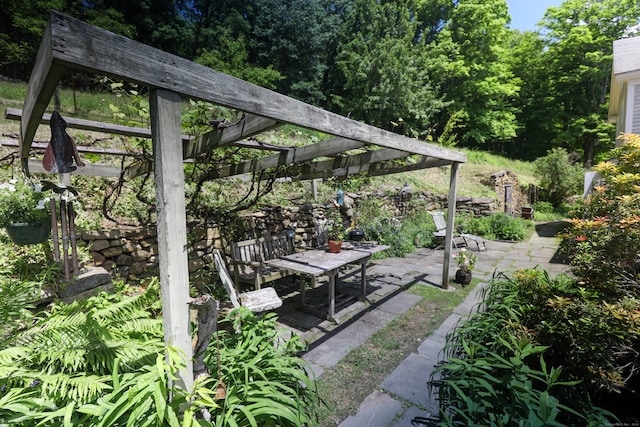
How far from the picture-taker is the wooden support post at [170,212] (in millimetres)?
1229

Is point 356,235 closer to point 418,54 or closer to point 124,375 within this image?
point 124,375

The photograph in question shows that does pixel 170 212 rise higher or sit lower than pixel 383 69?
lower

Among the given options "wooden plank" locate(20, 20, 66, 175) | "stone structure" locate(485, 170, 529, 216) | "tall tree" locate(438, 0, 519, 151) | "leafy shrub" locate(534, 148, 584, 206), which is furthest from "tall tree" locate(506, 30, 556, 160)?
"wooden plank" locate(20, 20, 66, 175)

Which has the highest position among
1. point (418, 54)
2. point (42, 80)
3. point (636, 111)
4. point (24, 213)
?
point (418, 54)

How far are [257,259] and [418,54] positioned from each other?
51.1ft

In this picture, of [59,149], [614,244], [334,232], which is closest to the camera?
[59,149]

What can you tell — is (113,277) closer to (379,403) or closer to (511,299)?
(379,403)

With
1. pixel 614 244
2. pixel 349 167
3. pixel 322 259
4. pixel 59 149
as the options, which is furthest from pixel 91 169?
pixel 614 244

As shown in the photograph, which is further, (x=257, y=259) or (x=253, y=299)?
(x=257, y=259)

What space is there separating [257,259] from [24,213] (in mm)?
2468

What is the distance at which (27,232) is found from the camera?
2289 millimetres

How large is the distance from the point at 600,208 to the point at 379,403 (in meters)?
2.85

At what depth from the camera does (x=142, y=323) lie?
2.17 meters

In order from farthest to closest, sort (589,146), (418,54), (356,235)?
(589,146)
(418,54)
(356,235)
